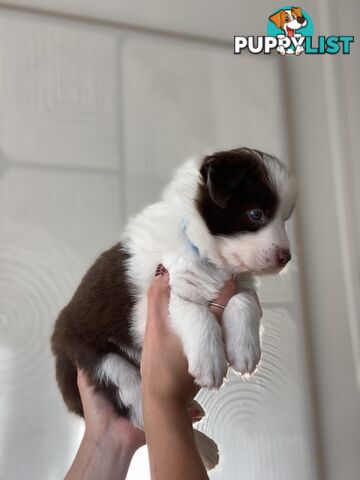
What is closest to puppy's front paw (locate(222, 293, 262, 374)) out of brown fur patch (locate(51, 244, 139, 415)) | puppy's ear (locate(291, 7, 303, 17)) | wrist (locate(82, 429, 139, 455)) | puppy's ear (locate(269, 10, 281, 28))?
brown fur patch (locate(51, 244, 139, 415))

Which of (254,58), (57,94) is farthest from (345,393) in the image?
(57,94)

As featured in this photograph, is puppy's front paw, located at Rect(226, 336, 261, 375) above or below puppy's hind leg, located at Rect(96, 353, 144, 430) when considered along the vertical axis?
above

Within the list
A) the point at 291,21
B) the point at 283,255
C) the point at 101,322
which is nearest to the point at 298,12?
the point at 291,21

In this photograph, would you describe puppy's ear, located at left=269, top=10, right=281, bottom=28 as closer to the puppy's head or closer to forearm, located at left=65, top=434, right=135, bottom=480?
the puppy's head

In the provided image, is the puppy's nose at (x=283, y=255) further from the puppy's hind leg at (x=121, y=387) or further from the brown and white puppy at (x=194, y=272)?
the puppy's hind leg at (x=121, y=387)

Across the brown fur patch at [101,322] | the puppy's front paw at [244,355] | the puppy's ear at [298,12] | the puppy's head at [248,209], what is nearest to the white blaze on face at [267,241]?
the puppy's head at [248,209]

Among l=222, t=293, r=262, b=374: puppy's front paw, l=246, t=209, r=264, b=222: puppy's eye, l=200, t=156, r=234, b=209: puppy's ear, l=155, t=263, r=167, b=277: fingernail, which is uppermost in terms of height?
l=200, t=156, r=234, b=209: puppy's ear
